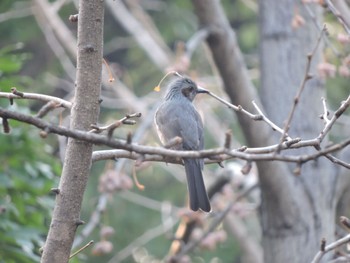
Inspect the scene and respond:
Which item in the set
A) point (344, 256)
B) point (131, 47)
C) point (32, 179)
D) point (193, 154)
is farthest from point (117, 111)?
point (193, 154)

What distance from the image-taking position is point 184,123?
5246 mm

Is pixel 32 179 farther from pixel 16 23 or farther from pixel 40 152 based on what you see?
pixel 16 23

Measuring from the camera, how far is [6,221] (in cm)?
444

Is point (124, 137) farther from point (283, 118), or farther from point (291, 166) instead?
point (291, 166)

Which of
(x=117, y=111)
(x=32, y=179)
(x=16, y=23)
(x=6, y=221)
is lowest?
(x=6, y=221)

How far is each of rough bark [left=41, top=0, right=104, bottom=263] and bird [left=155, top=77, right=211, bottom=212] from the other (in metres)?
1.58

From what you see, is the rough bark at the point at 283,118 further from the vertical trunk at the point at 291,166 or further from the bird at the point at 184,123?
the bird at the point at 184,123

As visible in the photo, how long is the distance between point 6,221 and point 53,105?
220 cm

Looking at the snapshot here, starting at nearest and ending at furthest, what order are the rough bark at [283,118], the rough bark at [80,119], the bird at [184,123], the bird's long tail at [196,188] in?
the rough bark at [80,119]
the bird's long tail at [196,188]
the bird at [184,123]
the rough bark at [283,118]

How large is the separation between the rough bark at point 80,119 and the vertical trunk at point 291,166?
2817 millimetres

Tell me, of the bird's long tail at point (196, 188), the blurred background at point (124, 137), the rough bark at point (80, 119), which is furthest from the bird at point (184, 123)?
the rough bark at point (80, 119)

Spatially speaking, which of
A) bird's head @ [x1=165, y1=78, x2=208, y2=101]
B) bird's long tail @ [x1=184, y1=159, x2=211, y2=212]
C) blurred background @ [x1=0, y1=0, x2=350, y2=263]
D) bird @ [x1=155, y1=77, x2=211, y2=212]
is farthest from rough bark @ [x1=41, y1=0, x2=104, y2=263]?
bird's head @ [x1=165, y1=78, x2=208, y2=101]

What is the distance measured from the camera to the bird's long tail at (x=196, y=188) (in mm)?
4137

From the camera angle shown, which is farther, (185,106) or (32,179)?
(185,106)
